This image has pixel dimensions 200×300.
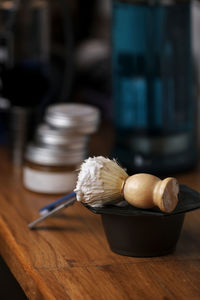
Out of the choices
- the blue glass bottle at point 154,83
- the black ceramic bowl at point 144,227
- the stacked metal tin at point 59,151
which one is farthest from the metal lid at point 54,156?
the black ceramic bowl at point 144,227

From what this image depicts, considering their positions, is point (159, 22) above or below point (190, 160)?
above

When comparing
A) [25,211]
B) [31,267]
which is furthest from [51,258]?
[25,211]

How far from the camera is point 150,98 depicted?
1003 mm

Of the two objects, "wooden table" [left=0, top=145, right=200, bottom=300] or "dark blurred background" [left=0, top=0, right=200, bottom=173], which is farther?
"dark blurred background" [left=0, top=0, right=200, bottom=173]

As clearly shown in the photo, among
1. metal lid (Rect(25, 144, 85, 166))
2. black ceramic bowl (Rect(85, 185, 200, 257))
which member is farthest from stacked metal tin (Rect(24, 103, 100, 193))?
black ceramic bowl (Rect(85, 185, 200, 257))

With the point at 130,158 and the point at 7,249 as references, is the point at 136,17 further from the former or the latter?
the point at 7,249

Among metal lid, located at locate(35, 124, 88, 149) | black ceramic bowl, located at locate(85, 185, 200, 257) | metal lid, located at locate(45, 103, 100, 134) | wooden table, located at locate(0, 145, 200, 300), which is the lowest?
wooden table, located at locate(0, 145, 200, 300)

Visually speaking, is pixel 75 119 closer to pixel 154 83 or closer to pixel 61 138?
pixel 61 138

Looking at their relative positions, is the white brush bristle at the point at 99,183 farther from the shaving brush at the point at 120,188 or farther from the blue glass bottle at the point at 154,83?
the blue glass bottle at the point at 154,83

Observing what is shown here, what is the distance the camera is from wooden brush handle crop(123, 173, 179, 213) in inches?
24.6

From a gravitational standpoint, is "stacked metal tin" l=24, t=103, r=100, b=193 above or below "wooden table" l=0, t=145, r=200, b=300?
above

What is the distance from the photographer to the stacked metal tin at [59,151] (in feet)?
3.05

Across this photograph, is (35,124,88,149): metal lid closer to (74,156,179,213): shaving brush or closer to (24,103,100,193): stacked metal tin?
(24,103,100,193): stacked metal tin

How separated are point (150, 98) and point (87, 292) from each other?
45 cm
